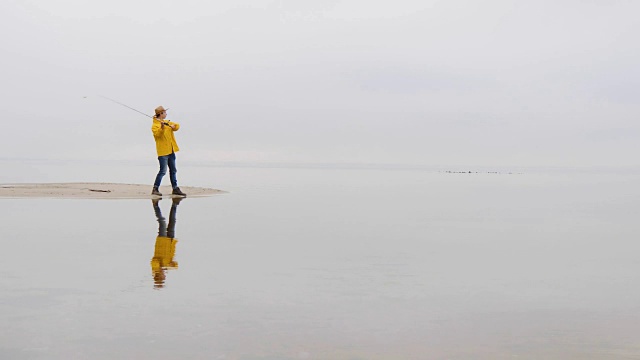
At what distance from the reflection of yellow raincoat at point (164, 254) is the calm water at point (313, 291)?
0.02m

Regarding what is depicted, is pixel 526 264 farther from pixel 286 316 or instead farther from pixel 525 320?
pixel 286 316

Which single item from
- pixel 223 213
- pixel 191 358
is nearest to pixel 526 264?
pixel 191 358

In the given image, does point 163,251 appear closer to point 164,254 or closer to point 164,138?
point 164,254

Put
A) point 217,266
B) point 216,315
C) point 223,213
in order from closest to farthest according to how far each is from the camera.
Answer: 1. point 216,315
2. point 217,266
3. point 223,213

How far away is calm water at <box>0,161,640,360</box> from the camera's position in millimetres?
4492

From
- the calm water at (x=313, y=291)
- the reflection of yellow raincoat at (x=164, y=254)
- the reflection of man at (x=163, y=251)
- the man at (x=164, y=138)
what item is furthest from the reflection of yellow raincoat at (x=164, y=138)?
the reflection of yellow raincoat at (x=164, y=254)

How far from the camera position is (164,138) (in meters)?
18.9

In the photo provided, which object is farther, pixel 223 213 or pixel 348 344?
pixel 223 213

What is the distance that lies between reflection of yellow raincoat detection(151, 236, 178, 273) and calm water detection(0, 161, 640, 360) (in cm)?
2

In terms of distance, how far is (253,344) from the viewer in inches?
176

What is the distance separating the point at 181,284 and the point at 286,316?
5.27 feet

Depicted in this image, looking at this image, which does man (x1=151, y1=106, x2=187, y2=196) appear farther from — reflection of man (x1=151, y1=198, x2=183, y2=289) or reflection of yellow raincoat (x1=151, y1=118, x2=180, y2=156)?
reflection of man (x1=151, y1=198, x2=183, y2=289)

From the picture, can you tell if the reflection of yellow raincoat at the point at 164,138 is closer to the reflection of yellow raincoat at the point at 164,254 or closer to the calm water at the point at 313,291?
the calm water at the point at 313,291

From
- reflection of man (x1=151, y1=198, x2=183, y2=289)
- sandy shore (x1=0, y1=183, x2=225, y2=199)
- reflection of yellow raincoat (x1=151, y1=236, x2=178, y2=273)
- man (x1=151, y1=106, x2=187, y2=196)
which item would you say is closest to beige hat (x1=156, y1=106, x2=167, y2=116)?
man (x1=151, y1=106, x2=187, y2=196)
